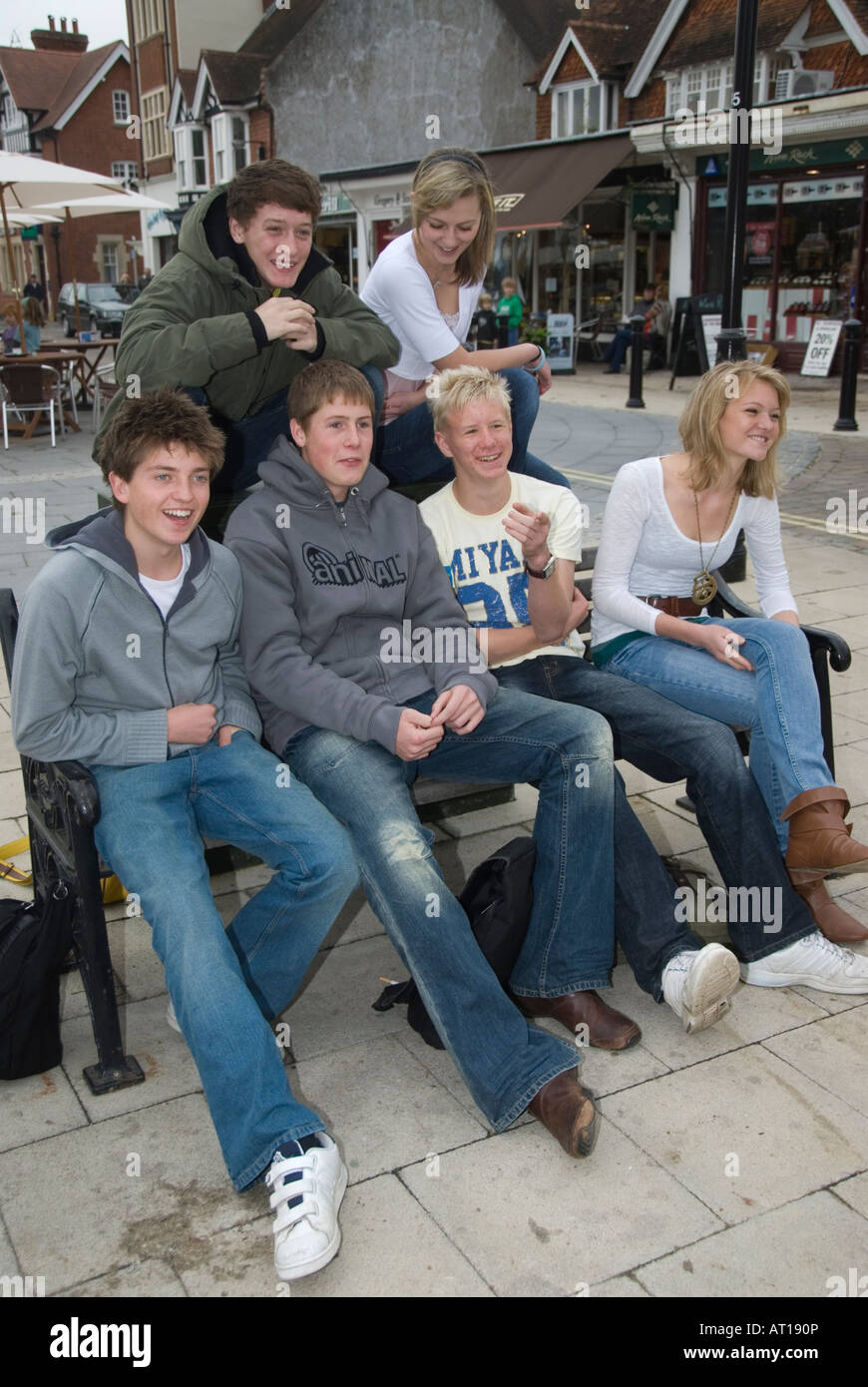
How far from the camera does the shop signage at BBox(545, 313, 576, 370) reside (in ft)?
68.8

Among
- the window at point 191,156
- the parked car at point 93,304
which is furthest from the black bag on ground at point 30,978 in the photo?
the window at point 191,156

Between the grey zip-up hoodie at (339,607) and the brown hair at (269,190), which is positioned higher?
the brown hair at (269,190)

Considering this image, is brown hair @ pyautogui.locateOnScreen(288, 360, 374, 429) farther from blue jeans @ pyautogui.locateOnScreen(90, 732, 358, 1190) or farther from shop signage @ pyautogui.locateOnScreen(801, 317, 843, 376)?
shop signage @ pyautogui.locateOnScreen(801, 317, 843, 376)

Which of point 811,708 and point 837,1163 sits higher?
point 811,708

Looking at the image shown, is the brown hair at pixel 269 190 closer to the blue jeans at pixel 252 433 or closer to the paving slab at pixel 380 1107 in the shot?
the blue jeans at pixel 252 433

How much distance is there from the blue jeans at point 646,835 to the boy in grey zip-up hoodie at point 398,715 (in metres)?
0.11

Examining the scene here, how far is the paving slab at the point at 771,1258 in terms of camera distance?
225cm

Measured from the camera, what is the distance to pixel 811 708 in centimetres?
339

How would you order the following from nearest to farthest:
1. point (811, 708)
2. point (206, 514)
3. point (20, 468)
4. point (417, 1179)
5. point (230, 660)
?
point (417, 1179)
point (230, 660)
point (811, 708)
point (206, 514)
point (20, 468)

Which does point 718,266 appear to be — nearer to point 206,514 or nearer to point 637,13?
point 637,13

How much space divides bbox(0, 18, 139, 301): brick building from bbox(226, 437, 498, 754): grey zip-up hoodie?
47.4m

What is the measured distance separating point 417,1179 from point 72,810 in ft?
3.74

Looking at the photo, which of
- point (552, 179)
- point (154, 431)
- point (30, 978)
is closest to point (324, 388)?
point (154, 431)

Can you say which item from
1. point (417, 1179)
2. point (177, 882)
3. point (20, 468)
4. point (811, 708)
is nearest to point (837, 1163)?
point (417, 1179)
